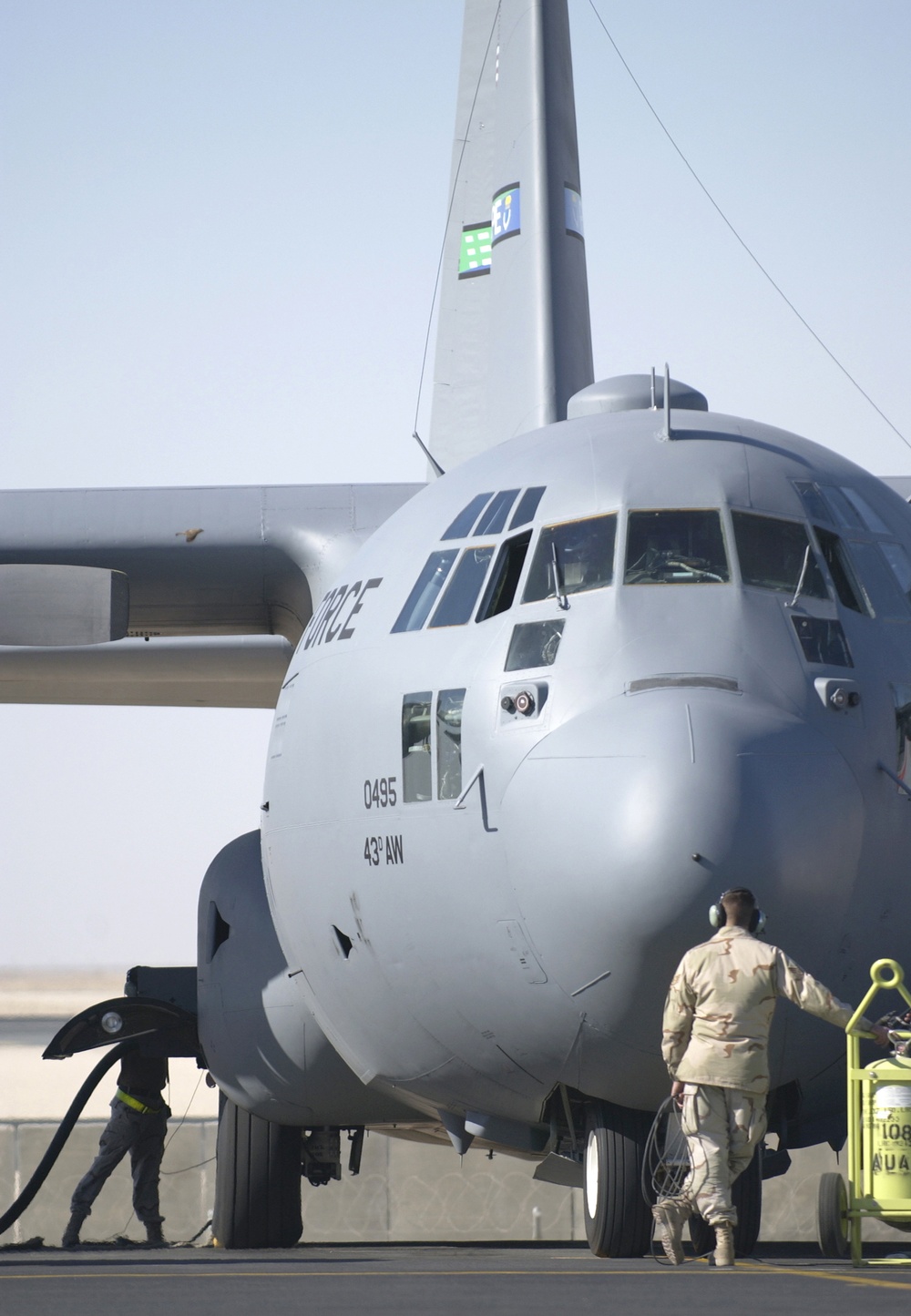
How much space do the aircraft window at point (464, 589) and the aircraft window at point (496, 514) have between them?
10cm

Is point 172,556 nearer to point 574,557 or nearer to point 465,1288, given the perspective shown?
point 574,557

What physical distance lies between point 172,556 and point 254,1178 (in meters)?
3.59

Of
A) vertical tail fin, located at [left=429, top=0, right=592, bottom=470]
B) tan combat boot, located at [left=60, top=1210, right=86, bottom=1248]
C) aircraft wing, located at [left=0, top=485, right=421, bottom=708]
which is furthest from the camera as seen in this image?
vertical tail fin, located at [left=429, top=0, right=592, bottom=470]

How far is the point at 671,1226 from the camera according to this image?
5.68 metres

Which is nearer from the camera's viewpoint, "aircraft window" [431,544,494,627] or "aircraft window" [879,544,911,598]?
"aircraft window" [431,544,494,627]

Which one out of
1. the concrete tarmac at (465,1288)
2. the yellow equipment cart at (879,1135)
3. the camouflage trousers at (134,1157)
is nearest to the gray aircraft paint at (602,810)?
the yellow equipment cart at (879,1135)

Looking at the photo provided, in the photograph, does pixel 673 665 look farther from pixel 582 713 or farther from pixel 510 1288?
pixel 510 1288

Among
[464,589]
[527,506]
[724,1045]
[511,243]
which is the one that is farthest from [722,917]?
[511,243]

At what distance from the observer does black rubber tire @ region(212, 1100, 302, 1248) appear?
973cm

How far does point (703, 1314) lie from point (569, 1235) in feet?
36.6

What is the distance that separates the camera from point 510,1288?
16.9ft

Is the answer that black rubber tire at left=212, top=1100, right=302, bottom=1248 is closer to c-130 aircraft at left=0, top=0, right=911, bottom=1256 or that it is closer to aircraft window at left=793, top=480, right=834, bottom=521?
c-130 aircraft at left=0, top=0, right=911, bottom=1256

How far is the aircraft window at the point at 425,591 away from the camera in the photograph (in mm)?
7037

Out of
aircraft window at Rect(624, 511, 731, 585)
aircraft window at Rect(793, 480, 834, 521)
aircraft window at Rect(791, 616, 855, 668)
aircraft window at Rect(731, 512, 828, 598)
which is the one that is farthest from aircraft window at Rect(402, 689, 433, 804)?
aircraft window at Rect(793, 480, 834, 521)
